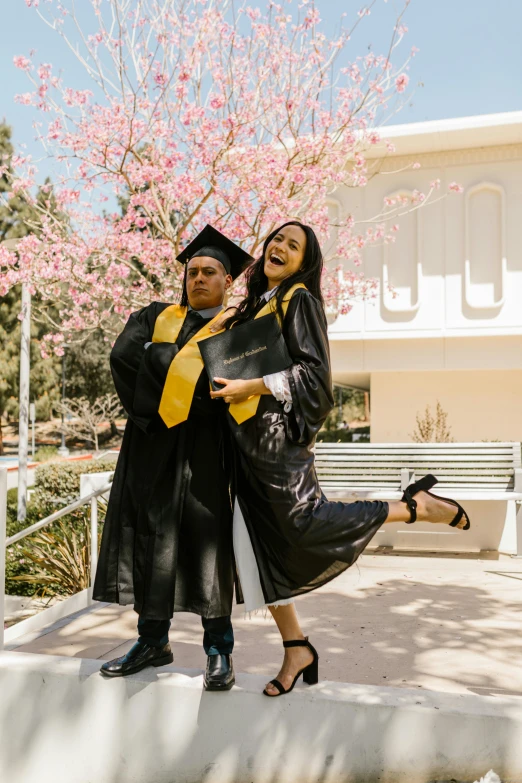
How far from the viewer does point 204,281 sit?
309 cm

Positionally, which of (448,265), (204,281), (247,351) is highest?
(448,265)

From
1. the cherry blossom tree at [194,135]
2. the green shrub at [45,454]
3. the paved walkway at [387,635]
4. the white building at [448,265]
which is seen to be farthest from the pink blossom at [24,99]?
the green shrub at [45,454]

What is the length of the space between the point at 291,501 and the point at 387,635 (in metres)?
2.13

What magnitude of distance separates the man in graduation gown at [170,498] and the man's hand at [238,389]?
14 cm

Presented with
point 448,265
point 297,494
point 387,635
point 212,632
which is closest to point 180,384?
point 297,494

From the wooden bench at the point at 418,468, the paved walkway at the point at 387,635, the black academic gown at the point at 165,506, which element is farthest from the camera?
the wooden bench at the point at 418,468

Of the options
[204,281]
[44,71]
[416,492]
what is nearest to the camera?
[416,492]

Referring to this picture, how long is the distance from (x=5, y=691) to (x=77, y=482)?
8592 mm

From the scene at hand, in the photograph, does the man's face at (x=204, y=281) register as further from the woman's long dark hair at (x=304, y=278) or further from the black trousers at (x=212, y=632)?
the black trousers at (x=212, y=632)

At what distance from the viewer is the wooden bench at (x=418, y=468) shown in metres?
7.59

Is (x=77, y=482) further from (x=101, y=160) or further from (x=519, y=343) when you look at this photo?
(x=519, y=343)

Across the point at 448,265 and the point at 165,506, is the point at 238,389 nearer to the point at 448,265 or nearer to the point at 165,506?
the point at 165,506

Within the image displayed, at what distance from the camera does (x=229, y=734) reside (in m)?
2.77

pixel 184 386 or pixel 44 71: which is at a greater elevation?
pixel 44 71
